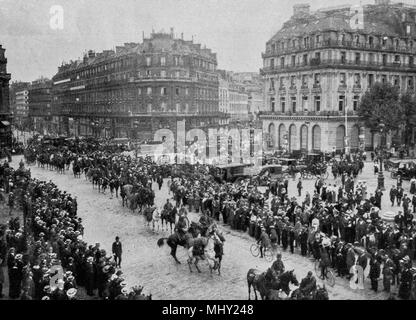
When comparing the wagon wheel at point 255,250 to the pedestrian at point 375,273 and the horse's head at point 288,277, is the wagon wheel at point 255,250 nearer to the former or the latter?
the pedestrian at point 375,273

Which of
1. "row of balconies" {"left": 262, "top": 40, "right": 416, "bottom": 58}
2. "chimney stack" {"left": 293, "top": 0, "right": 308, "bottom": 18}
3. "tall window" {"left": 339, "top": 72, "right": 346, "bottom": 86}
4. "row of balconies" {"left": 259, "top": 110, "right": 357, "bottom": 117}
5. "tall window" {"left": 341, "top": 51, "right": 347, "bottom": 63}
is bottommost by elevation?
"row of balconies" {"left": 259, "top": 110, "right": 357, "bottom": 117}

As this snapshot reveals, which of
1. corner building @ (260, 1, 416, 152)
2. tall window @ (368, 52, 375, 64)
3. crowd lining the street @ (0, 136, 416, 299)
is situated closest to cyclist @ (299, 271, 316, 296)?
crowd lining the street @ (0, 136, 416, 299)

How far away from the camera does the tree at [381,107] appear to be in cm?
5709

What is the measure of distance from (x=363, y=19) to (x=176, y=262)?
5443 centimetres

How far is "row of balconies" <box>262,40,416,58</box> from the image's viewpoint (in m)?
62.5

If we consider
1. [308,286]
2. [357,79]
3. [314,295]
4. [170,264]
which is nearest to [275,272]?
[308,286]

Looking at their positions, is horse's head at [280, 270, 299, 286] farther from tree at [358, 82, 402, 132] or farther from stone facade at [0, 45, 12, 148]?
stone facade at [0, 45, 12, 148]

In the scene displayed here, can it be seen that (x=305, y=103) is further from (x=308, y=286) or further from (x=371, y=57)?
Result: (x=308, y=286)

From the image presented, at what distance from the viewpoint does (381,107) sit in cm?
5772

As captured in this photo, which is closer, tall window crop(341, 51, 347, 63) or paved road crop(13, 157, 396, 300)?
paved road crop(13, 157, 396, 300)

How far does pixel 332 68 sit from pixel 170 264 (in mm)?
48310

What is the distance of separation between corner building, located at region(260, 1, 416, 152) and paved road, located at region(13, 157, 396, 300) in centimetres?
3830
